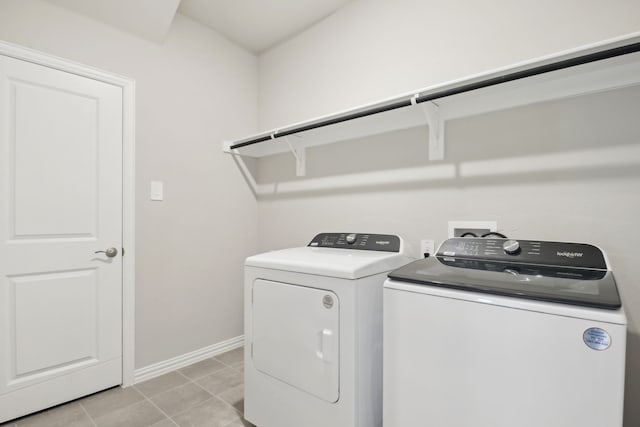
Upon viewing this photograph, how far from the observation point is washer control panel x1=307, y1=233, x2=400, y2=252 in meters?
1.79

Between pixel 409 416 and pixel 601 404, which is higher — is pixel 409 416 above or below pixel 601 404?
below

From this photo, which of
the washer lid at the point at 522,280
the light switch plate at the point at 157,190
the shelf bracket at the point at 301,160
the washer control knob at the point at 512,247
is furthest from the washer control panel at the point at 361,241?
the light switch plate at the point at 157,190

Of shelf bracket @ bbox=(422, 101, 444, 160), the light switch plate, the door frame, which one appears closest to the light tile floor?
the door frame

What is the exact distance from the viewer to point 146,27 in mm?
2135

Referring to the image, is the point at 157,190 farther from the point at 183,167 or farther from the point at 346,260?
the point at 346,260

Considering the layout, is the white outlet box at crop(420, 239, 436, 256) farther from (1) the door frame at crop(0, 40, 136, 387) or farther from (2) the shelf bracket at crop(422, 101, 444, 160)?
(1) the door frame at crop(0, 40, 136, 387)

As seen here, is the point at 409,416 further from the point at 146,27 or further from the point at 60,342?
the point at 146,27

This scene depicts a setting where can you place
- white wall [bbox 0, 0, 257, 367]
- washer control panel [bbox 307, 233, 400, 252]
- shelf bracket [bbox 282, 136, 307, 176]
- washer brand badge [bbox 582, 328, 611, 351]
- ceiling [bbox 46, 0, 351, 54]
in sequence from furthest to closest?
1. shelf bracket [bbox 282, 136, 307, 176]
2. white wall [bbox 0, 0, 257, 367]
3. ceiling [bbox 46, 0, 351, 54]
4. washer control panel [bbox 307, 233, 400, 252]
5. washer brand badge [bbox 582, 328, 611, 351]

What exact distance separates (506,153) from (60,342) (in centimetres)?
279

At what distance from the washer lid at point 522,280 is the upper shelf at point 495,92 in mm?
795

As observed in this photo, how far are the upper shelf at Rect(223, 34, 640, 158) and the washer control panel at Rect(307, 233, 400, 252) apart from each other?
1.96 feet

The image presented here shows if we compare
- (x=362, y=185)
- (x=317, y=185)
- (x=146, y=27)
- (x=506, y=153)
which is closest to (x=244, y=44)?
(x=146, y=27)

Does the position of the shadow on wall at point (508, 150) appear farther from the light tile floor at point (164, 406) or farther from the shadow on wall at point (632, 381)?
the light tile floor at point (164, 406)

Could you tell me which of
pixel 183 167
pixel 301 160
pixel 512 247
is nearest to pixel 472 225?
pixel 512 247
